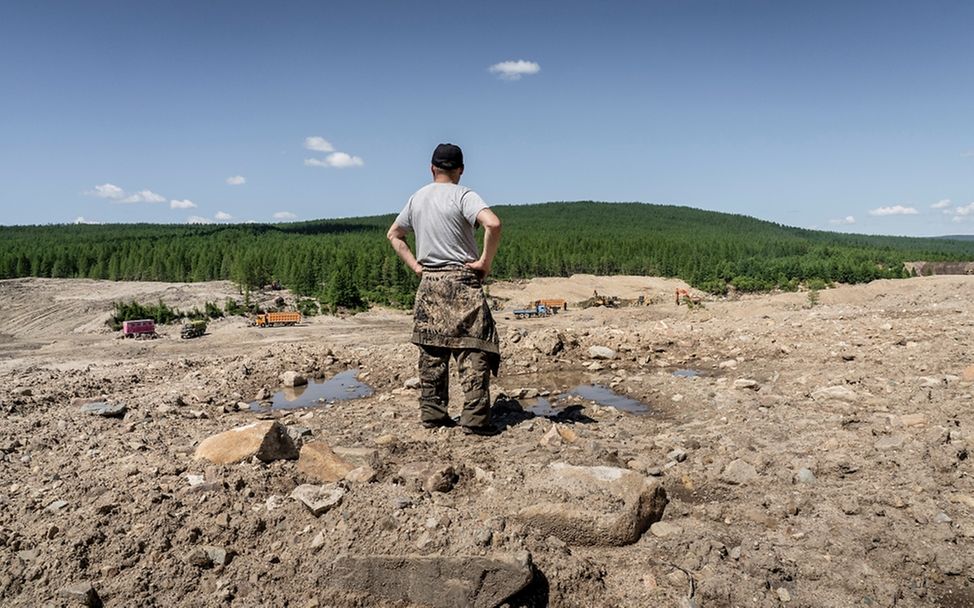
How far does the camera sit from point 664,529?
11.4 ft

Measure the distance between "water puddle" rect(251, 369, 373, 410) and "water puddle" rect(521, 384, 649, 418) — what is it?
235cm

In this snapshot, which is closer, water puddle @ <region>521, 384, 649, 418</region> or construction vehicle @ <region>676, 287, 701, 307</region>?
water puddle @ <region>521, 384, 649, 418</region>

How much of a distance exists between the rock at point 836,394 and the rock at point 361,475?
4.70 m

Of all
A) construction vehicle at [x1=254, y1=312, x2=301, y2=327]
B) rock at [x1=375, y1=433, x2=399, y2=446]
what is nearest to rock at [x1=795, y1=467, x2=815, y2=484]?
rock at [x1=375, y1=433, x2=399, y2=446]

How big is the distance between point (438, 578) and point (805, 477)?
9.18 feet

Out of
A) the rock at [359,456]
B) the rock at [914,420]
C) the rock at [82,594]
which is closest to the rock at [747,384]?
the rock at [914,420]

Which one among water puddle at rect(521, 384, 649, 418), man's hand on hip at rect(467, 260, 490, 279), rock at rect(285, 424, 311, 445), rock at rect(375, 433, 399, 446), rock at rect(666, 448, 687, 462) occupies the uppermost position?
man's hand on hip at rect(467, 260, 490, 279)

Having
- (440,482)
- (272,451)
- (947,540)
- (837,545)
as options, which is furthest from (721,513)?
(272,451)

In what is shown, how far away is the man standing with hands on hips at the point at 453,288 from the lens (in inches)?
195

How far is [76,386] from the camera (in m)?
7.48

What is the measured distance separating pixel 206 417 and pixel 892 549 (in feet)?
19.1

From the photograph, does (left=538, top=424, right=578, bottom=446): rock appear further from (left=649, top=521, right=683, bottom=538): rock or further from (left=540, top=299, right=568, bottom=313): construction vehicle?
(left=540, top=299, right=568, bottom=313): construction vehicle

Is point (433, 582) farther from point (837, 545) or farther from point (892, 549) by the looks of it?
point (892, 549)

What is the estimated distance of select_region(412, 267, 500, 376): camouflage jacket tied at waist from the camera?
196 inches
